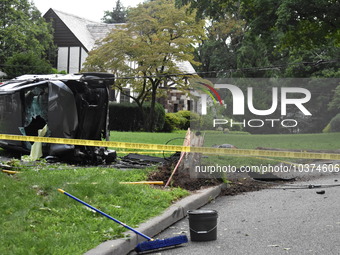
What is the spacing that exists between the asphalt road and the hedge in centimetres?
2700

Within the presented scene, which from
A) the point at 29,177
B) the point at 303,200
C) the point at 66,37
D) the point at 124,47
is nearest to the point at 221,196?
the point at 303,200

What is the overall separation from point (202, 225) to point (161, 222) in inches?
31.8

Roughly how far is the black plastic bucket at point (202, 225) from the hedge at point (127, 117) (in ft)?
100

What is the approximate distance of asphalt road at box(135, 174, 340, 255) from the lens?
6.16 meters

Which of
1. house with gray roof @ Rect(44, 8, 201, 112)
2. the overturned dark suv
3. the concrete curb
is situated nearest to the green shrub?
house with gray roof @ Rect(44, 8, 201, 112)

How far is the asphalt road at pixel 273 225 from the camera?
6156 mm

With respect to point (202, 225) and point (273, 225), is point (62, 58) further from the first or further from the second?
point (202, 225)

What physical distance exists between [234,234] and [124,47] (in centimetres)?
2944

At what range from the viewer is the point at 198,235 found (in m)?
6.52

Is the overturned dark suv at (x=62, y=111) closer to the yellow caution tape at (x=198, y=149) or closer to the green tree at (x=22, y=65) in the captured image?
the yellow caution tape at (x=198, y=149)

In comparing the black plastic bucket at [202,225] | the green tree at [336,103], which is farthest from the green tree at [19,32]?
the black plastic bucket at [202,225]

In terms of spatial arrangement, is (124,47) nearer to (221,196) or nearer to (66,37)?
(66,37)

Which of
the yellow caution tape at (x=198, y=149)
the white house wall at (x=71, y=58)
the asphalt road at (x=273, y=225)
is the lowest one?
the asphalt road at (x=273, y=225)

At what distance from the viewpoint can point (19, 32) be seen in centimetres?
4453
